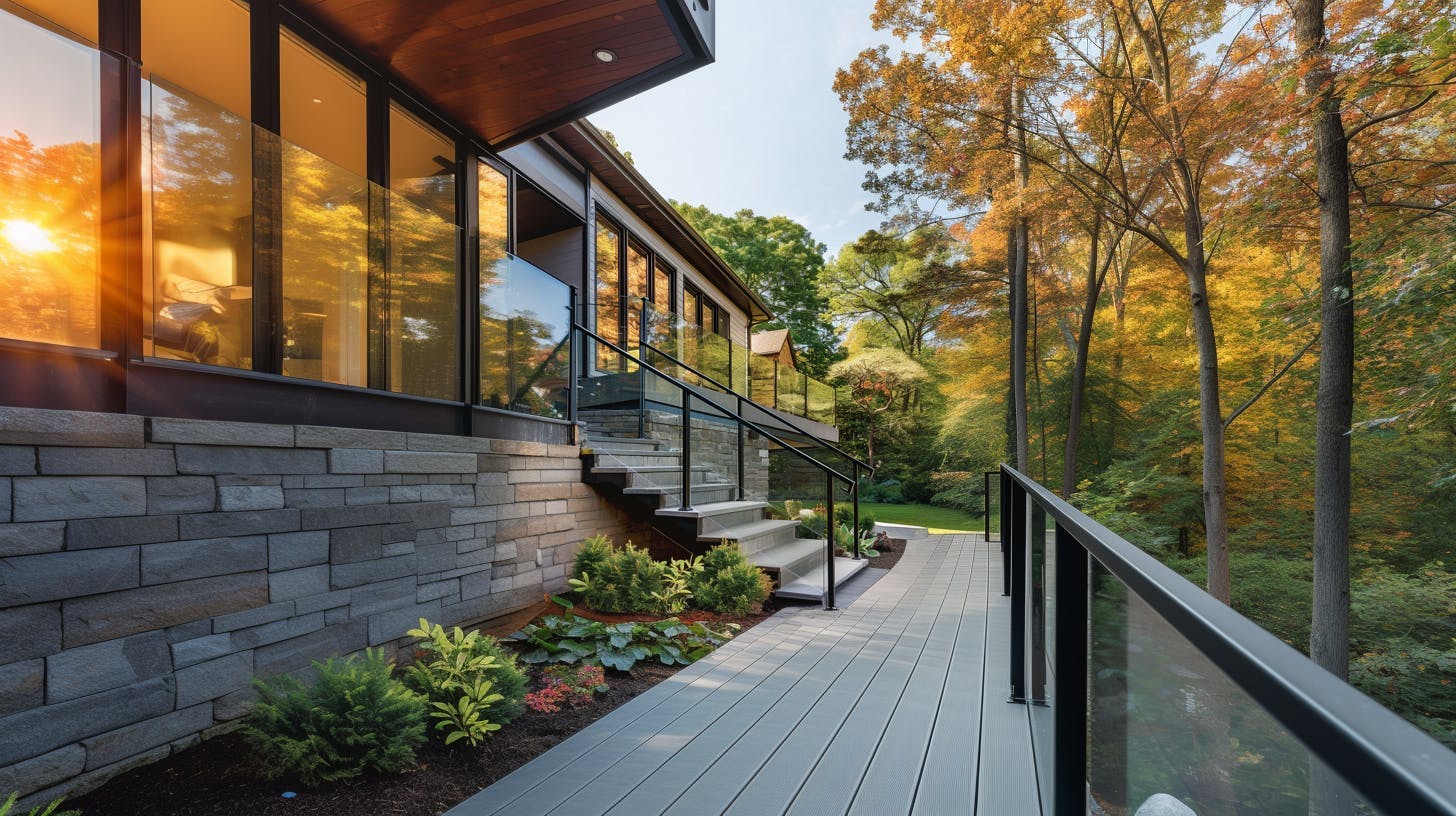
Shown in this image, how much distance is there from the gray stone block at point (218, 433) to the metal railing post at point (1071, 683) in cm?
299

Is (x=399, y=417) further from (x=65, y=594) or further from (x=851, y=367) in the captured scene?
(x=851, y=367)

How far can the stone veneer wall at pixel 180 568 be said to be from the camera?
7.17ft

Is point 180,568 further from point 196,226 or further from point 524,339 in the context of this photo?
point 524,339

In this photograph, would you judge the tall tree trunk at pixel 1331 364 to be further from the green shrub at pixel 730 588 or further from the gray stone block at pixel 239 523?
the gray stone block at pixel 239 523

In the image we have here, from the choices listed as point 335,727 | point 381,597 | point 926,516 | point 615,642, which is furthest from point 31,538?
point 926,516

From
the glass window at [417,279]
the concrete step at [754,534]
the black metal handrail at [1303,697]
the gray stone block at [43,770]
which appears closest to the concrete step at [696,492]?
the concrete step at [754,534]

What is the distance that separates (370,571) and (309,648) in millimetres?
437

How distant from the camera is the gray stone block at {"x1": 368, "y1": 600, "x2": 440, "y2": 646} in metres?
3.46

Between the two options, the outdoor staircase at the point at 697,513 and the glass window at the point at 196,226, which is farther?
the outdoor staircase at the point at 697,513

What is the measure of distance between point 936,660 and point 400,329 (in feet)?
11.7

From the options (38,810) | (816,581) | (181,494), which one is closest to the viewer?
(38,810)

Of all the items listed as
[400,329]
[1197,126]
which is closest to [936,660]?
[400,329]

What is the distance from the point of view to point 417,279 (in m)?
4.08

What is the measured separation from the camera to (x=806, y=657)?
163 inches
